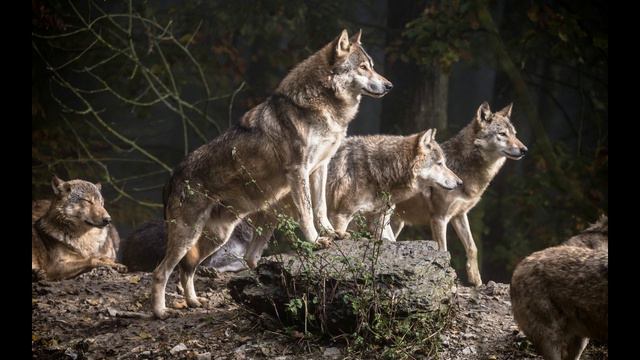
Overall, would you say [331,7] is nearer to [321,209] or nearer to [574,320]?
[321,209]

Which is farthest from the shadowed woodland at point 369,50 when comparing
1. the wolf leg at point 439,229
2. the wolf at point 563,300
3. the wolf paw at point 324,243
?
the wolf at point 563,300

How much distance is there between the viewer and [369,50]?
1230 centimetres

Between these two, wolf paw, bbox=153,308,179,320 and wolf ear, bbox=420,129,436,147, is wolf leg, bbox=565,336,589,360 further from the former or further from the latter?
wolf paw, bbox=153,308,179,320

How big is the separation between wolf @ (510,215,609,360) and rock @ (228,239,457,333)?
66cm

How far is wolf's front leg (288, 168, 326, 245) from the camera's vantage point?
20.1 ft

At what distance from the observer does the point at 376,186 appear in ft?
23.9

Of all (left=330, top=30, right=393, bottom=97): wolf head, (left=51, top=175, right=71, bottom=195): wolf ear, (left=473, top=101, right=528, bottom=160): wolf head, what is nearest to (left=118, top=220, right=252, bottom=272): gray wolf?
(left=51, top=175, right=71, bottom=195): wolf ear

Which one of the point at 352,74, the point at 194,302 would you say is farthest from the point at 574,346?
the point at 194,302

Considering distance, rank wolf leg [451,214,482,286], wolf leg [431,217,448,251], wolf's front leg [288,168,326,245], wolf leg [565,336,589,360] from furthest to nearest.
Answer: wolf leg [431,217,448,251] < wolf leg [451,214,482,286] < wolf's front leg [288,168,326,245] < wolf leg [565,336,589,360]

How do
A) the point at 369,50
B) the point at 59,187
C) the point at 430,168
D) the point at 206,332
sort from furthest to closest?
the point at 369,50 → the point at 59,187 → the point at 430,168 → the point at 206,332

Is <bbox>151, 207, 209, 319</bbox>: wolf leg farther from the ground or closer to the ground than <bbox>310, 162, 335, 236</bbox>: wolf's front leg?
closer to the ground

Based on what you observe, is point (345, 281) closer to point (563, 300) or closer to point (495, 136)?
point (563, 300)

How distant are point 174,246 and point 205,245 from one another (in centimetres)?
35
